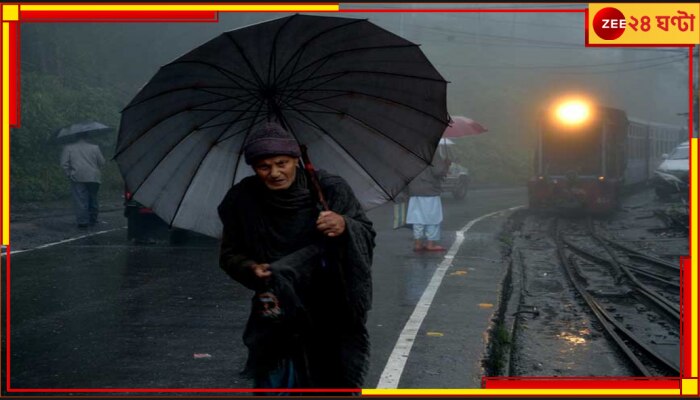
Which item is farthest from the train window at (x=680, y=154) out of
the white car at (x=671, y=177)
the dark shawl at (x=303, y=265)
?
the dark shawl at (x=303, y=265)

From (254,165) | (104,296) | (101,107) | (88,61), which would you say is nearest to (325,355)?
(254,165)

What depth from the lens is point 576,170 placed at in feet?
79.1

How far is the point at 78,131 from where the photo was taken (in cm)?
1759

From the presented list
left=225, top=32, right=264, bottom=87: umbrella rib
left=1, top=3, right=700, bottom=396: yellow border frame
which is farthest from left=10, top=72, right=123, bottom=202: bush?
left=225, top=32, right=264, bottom=87: umbrella rib

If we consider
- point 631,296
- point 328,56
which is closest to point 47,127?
point 631,296

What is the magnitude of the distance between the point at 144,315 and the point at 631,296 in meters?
5.67

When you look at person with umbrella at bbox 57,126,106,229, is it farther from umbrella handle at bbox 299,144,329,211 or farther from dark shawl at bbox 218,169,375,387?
dark shawl at bbox 218,169,375,387

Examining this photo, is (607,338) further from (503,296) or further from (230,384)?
(230,384)

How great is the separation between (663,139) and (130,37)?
22.6 meters

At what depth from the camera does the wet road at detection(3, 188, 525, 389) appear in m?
6.62

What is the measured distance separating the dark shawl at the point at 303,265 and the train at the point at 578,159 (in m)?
20.5

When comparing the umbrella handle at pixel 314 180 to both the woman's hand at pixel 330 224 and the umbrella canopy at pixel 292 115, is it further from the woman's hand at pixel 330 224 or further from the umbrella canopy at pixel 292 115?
the umbrella canopy at pixel 292 115

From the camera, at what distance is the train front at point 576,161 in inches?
931

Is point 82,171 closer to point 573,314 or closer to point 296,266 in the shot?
point 573,314
